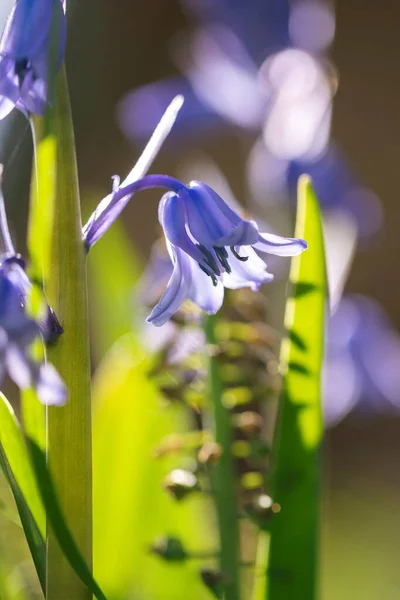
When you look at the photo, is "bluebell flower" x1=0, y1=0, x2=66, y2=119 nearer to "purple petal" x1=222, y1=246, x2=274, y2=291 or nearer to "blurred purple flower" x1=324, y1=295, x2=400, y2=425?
"purple petal" x1=222, y1=246, x2=274, y2=291

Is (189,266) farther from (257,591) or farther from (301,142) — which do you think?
(301,142)

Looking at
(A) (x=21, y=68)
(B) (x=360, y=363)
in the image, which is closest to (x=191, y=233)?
(A) (x=21, y=68)

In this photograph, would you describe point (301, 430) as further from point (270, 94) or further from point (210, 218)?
point (270, 94)

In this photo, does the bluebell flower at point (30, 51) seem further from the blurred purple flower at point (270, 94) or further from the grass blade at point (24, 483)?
the blurred purple flower at point (270, 94)

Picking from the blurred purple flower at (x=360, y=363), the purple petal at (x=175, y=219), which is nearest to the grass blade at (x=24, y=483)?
the purple petal at (x=175, y=219)

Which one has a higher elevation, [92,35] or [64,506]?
[92,35]

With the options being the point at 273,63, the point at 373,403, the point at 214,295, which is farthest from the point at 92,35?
the point at 214,295
